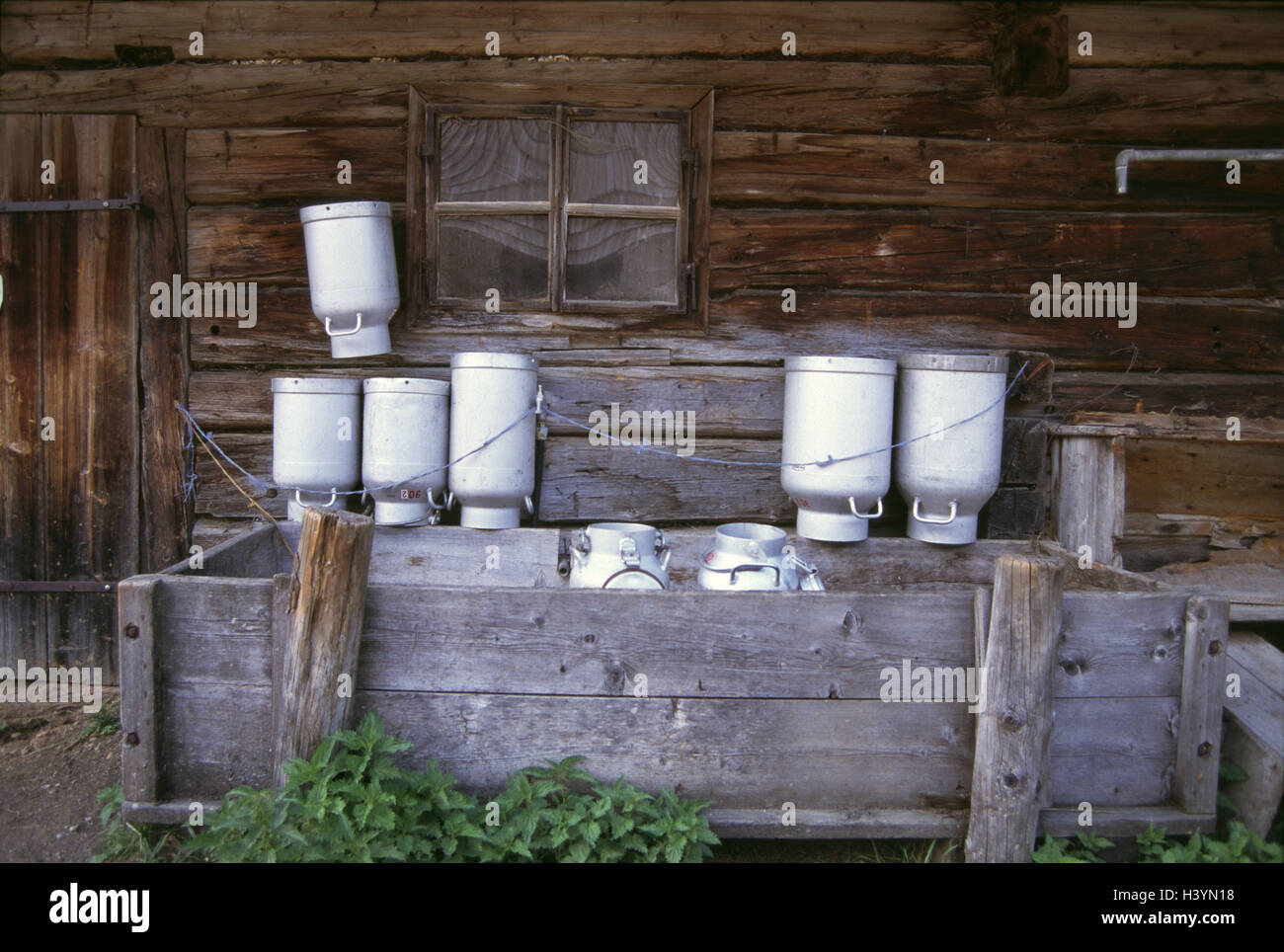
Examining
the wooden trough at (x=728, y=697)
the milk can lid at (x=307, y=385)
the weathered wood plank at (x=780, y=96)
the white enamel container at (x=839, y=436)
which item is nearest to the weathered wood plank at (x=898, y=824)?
the wooden trough at (x=728, y=697)

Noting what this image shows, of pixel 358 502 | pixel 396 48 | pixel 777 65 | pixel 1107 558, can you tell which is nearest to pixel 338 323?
pixel 358 502

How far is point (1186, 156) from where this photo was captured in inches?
→ 157

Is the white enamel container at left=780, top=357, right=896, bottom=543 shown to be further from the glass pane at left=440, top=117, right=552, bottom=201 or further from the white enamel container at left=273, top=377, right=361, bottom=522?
the white enamel container at left=273, top=377, right=361, bottom=522

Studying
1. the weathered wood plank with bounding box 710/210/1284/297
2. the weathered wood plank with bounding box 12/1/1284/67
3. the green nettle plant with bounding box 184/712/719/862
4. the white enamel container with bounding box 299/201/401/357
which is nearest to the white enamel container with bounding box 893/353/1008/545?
the weathered wood plank with bounding box 710/210/1284/297

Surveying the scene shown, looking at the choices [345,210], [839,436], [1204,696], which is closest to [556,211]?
[345,210]

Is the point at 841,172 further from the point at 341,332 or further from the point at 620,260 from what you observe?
the point at 341,332

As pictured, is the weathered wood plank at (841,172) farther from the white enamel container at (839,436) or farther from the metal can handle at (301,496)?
the metal can handle at (301,496)

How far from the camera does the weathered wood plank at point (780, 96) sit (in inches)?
159

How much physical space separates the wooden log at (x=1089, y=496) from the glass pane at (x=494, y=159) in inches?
94.4

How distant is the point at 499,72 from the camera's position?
4031mm

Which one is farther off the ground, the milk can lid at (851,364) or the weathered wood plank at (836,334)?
the weathered wood plank at (836,334)

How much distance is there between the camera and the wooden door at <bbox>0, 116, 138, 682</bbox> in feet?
13.4

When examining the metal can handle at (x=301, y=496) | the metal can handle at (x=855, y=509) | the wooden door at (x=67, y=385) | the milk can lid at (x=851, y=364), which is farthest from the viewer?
the wooden door at (x=67, y=385)

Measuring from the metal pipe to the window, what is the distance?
1.71 meters
